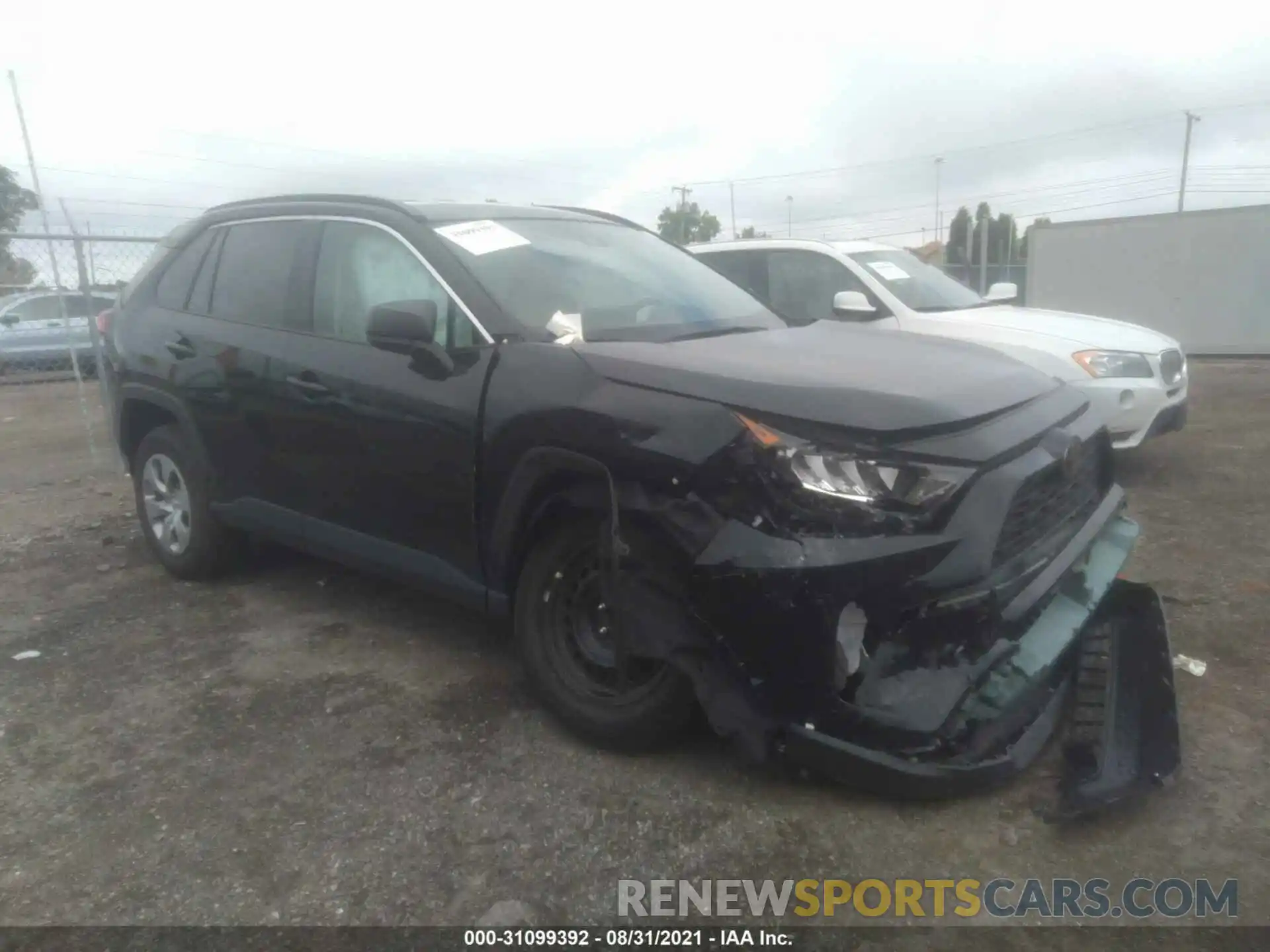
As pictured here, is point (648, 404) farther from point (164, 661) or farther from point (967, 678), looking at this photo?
point (164, 661)

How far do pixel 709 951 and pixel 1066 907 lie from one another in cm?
86

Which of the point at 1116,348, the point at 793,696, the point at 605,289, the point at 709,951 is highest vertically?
the point at 605,289

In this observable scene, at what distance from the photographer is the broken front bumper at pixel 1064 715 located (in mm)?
2471

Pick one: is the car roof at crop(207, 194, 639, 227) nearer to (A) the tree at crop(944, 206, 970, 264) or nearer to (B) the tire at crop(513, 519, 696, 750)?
(B) the tire at crop(513, 519, 696, 750)

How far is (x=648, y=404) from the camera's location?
2.76 metres

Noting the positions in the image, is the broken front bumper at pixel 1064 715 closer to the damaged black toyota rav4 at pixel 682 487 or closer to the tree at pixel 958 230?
the damaged black toyota rav4 at pixel 682 487

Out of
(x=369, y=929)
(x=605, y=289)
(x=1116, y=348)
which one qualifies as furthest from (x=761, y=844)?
(x=1116, y=348)

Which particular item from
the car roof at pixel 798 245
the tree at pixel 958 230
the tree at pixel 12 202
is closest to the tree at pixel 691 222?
the tree at pixel 958 230

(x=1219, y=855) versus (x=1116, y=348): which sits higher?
(x=1116, y=348)

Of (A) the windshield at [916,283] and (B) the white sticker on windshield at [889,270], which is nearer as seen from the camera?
(A) the windshield at [916,283]

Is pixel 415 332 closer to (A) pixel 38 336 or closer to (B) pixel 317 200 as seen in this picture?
(B) pixel 317 200

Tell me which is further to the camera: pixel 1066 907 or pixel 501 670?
pixel 501 670

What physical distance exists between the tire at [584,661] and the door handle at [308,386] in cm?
116

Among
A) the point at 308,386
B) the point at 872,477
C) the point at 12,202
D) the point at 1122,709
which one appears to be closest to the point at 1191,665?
the point at 1122,709
